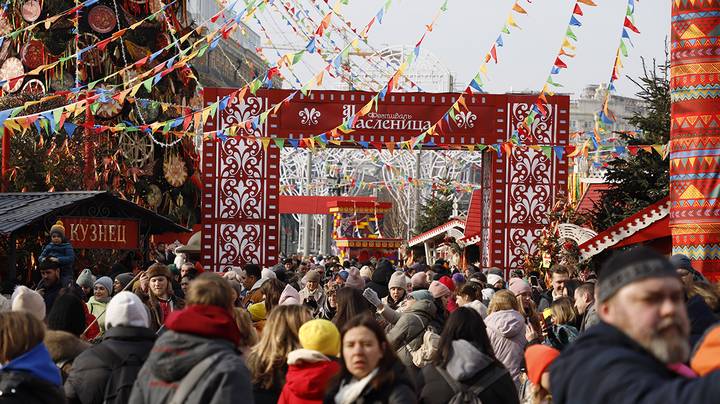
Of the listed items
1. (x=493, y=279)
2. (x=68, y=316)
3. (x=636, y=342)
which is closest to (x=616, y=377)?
(x=636, y=342)

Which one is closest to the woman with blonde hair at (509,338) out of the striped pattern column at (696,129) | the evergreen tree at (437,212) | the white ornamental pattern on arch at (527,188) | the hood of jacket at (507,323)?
the hood of jacket at (507,323)

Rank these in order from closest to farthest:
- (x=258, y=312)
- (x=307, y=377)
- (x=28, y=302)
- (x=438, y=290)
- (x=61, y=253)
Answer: (x=307, y=377), (x=28, y=302), (x=258, y=312), (x=438, y=290), (x=61, y=253)

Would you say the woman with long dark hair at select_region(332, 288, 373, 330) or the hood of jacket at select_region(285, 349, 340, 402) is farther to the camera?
the woman with long dark hair at select_region(332, 288, 373, 330)

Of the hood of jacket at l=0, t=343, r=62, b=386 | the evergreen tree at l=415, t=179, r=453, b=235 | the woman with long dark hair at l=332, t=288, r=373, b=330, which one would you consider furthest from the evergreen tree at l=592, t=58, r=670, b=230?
the evergreen tree at l=415, t=179, r=453, b=235

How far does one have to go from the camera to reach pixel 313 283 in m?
13.9

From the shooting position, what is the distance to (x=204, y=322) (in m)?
5.32

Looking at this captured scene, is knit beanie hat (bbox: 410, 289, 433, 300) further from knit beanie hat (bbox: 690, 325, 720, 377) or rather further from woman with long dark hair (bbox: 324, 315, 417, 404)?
knit beanie hat (bbox: 690, 325, 720, 377)

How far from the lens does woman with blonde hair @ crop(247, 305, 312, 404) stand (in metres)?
6.72

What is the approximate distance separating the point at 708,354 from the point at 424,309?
216 inches

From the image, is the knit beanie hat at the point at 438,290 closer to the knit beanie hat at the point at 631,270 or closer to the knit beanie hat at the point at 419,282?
the knit beanie hat at the point at 419,282

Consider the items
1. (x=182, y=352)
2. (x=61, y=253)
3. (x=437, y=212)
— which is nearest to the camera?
(x=182, y=352)

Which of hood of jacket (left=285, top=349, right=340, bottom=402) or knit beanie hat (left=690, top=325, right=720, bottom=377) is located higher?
knit beanie hat (left=690, top=325, right=720, bottom=377)

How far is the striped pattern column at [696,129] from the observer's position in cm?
1500

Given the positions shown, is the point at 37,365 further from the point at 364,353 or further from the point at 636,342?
the point at 636,342
